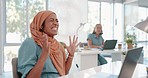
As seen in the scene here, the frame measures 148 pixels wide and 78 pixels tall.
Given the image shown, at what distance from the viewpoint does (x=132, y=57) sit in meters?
1.29

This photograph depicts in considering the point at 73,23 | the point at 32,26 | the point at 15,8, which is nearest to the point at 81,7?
the point at 73,23

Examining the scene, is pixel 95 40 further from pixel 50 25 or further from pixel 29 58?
pixel 29 58

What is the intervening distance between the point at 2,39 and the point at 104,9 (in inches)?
156

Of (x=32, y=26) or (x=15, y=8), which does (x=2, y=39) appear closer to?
(x=15, y=8)

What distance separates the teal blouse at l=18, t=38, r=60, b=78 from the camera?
4.88 ft

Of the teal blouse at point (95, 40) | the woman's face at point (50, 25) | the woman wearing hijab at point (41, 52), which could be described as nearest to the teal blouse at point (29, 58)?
the woman wearing hijab at point (41, 52)

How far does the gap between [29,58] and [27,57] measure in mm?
19

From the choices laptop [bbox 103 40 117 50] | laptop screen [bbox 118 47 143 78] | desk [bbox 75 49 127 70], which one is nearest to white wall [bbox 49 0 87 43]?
laptop [bbox 103 40 117 50]

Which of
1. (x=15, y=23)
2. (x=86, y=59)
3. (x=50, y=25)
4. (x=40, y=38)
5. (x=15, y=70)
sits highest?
(x=15, y=23)

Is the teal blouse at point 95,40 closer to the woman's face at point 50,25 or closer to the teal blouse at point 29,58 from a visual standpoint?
the woman's face at point 50,25

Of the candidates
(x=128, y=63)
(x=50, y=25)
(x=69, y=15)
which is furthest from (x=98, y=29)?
(x=128, y=63)

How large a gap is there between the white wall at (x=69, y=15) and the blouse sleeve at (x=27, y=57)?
4.56m

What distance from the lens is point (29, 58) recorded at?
4.91ft

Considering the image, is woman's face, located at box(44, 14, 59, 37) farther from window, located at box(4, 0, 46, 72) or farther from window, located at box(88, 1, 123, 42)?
window, located at box(88, 1, 123, 42)
